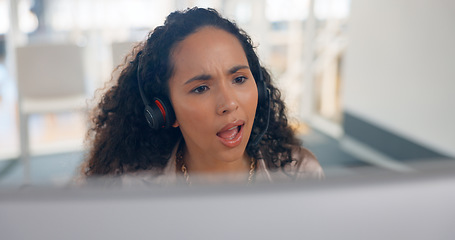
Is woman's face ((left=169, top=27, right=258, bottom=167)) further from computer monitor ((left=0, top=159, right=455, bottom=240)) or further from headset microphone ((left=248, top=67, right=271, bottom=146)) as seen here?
computer monitor ((left=0, top=159, right=455, bottom=240))

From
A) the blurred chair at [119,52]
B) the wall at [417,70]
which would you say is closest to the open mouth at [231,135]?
the blurred chair at [119,52]

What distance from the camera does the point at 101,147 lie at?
1.32 ft

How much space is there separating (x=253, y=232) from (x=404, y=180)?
3.1 inches

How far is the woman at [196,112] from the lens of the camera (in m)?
0.33

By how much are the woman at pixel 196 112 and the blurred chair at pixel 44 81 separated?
11 cm

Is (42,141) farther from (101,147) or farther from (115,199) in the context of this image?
(115,199)

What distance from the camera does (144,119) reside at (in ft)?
1.27

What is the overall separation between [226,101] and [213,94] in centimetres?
1

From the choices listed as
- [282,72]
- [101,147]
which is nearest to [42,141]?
[101,147]

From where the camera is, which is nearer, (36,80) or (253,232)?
(253,232)

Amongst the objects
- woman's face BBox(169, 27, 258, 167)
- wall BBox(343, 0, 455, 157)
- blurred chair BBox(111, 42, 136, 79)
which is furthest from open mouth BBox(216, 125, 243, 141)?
wall BBox(343, 0, 455, 157)

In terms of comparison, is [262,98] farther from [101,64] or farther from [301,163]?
[101,64]

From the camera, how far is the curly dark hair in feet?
1.12

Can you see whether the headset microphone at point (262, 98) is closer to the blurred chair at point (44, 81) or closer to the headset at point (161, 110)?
the headset at point (161, 110)
